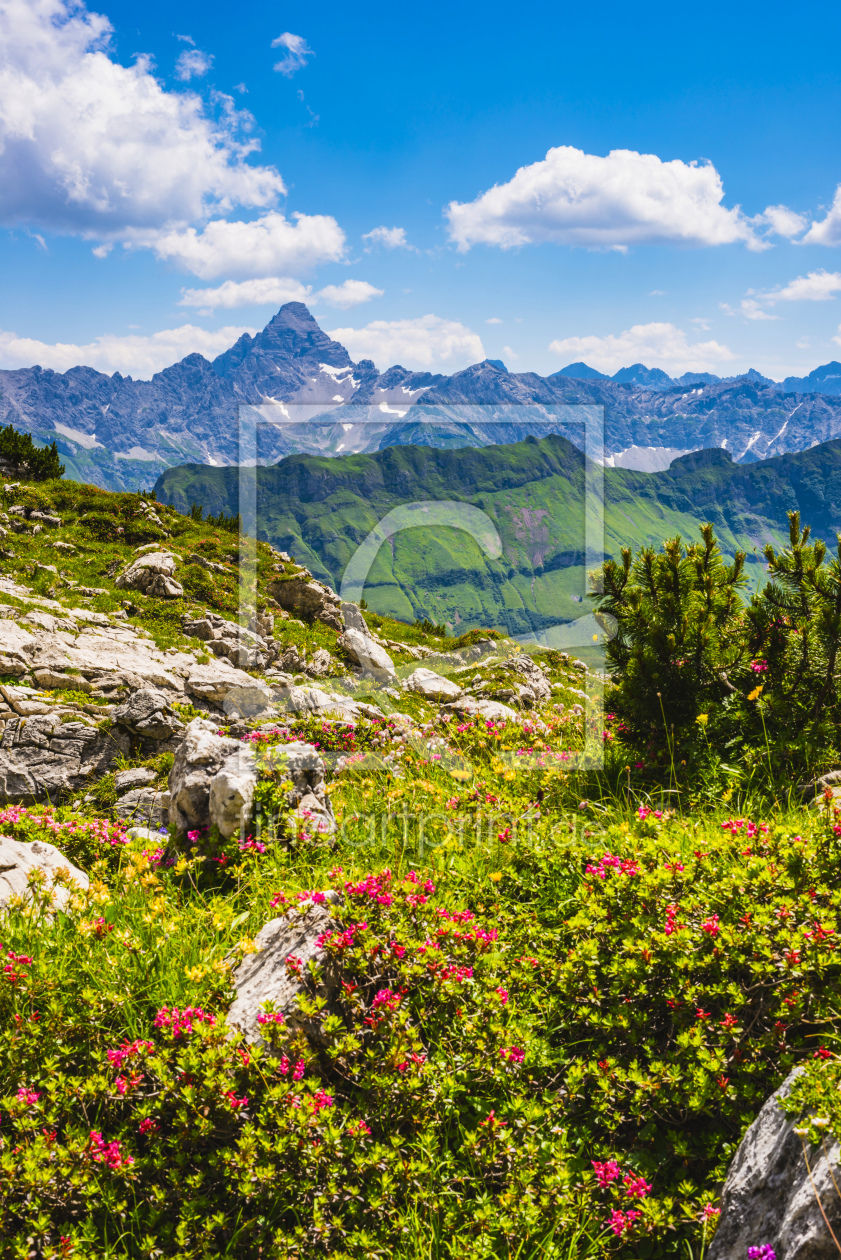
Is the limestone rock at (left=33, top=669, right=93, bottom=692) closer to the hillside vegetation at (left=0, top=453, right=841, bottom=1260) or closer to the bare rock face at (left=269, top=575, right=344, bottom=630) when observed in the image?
the hillside vegetation at (left=0, top=453, right=841, bottom=1260)

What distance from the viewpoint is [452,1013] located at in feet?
12.8

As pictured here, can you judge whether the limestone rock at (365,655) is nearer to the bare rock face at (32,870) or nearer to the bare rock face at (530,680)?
the bare rock face at (530,680)

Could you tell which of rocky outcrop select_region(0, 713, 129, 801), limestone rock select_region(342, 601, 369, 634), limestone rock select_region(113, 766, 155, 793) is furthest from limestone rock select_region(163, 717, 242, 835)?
limestone rock select_region(342, 601, 369, 634)

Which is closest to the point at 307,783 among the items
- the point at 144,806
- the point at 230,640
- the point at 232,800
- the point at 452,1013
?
the point at 232,800

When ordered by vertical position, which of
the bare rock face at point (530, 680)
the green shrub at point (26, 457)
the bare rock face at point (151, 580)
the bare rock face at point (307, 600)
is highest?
the green shrub at point (26, 457)

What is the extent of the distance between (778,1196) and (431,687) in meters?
20.5

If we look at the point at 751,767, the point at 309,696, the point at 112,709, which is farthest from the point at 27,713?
the point at 751,767

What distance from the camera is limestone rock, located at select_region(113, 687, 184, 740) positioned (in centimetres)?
1016

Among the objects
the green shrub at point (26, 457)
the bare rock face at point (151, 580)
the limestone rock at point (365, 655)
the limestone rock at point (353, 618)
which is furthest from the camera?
the green shrub at point (26, 457)

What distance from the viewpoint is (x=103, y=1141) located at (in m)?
3.18

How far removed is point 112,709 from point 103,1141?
870 cm

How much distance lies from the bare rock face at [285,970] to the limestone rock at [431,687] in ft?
55.1

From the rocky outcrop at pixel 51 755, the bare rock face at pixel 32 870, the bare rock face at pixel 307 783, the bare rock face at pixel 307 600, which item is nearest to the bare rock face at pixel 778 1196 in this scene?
the bare rock face at pixel 307 783

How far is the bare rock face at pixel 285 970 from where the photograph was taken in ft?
11.9
